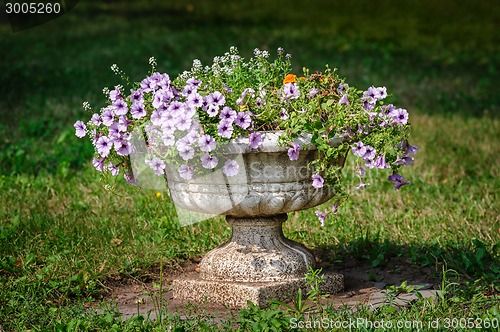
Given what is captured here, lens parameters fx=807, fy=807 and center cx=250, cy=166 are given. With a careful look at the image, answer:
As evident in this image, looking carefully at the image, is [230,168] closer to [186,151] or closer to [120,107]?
[186,151]

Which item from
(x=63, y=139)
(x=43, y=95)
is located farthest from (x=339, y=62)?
(x=63, y=139)

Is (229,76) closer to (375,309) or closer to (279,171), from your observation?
(279,171)

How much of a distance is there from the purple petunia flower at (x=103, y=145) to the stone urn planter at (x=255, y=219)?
0.37 m

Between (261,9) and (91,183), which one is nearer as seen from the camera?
(91,183)

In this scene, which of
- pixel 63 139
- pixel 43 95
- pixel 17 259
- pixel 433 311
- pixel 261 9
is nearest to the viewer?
pixel 433 311

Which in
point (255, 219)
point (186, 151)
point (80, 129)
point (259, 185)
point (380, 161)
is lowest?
point (255, 219)

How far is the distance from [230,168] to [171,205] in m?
2.04

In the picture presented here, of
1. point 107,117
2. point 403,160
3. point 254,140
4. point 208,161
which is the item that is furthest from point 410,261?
point 107,117

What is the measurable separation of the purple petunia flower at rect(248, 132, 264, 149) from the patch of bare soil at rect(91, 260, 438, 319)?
83 centimetres

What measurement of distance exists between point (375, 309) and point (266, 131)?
3.43 feet

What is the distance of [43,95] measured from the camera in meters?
9.70

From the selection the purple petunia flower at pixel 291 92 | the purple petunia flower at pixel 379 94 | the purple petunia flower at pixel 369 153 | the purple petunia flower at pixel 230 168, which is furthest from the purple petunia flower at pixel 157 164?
the purple petunia flower at pixel 379 94

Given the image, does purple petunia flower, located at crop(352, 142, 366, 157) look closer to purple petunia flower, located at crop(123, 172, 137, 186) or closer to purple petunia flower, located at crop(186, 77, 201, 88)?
purple petunia flower, located at crop(186, 77, 201, 88)

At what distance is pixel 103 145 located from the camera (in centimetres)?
405
